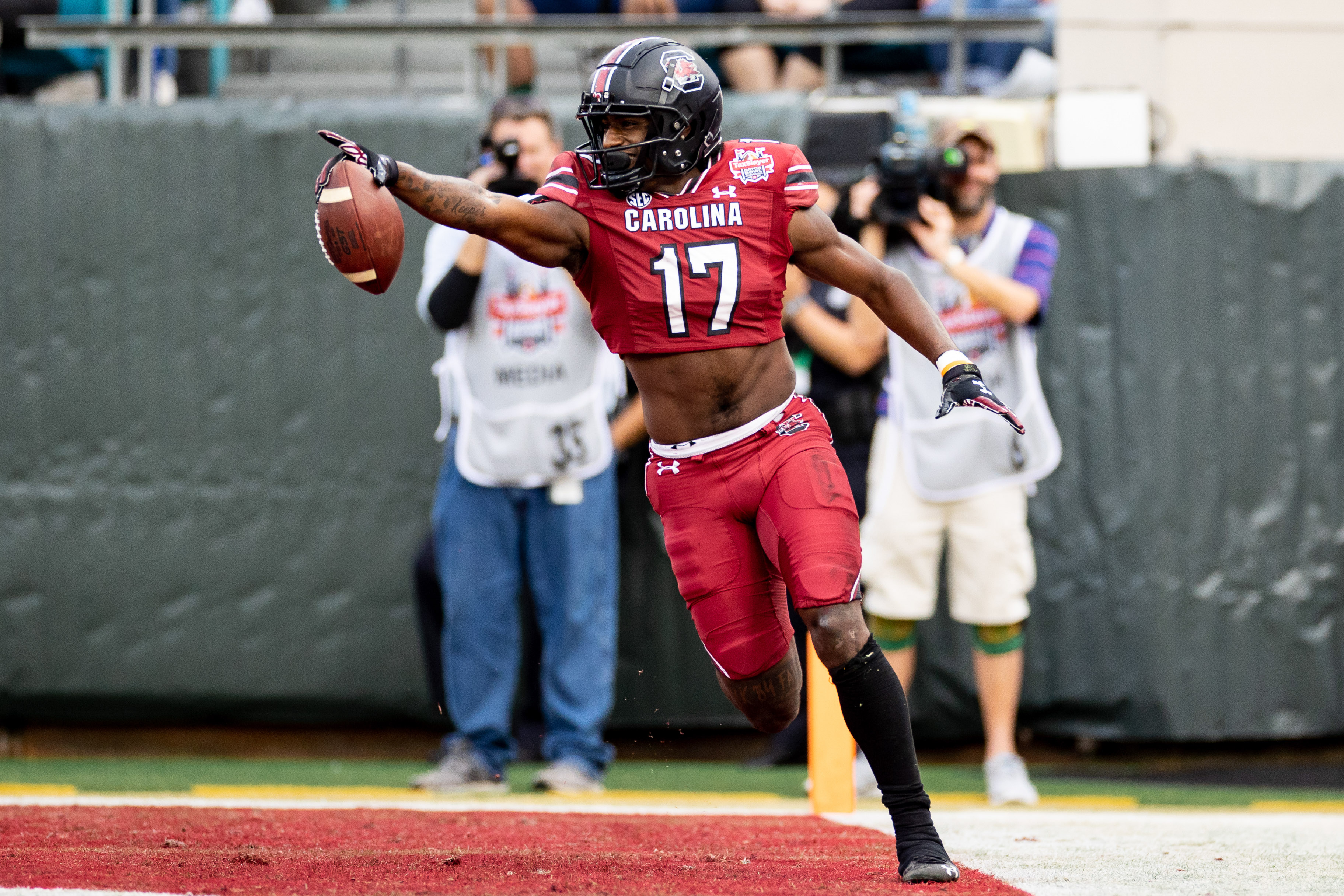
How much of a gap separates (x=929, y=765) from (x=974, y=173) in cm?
271

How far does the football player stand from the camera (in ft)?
13.5

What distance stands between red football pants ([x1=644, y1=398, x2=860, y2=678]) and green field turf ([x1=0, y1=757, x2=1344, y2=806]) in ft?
6.43

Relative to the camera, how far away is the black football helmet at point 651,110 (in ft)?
13.4

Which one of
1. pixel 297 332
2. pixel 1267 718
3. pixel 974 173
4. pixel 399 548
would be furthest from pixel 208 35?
pixel 1267 718

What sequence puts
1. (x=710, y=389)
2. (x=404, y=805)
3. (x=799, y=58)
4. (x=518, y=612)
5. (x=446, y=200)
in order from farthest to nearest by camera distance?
(x=799, y=58)
(x=518, y=612)
(x=404, y=805)
(x=710, y=389)
(x=446, y=200)

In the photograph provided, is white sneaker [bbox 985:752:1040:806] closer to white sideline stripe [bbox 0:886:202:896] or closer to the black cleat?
the black cleat

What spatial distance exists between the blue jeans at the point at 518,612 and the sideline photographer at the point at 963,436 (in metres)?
1.12

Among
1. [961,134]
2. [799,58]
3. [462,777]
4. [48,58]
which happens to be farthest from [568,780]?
[48,58]

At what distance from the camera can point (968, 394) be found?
387 centimetres

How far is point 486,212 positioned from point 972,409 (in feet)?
8.49

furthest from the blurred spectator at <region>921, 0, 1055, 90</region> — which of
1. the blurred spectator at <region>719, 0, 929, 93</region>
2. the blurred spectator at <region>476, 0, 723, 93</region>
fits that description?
the blurred spectator at <region>476, 0, 723, 93</region>

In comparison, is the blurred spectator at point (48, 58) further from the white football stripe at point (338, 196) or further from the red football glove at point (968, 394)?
the red football glove at point (968, 394)

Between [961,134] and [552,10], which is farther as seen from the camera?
[552,10]

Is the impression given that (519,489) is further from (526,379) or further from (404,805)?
(404,805)
